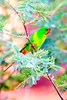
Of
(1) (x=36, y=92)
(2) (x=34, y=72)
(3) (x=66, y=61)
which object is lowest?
(1) (x=36, y=92)

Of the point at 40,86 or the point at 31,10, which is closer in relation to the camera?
the point at 31,10

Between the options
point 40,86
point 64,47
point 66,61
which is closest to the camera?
point 66,61

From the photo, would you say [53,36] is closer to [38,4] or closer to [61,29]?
[61,29]

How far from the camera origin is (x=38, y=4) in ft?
1.80

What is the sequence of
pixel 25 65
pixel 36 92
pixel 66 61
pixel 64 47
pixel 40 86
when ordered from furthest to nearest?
pixel 36 92 → pixel 40 86 → pixel 64 47 → pixel 66 61 → pixel 25 65

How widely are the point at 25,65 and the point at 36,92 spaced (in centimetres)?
211

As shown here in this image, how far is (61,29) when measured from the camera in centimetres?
92

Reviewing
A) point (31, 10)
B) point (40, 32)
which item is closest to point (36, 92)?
point (40, 32)

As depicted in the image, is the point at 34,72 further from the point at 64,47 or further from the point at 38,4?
the point at 64,47

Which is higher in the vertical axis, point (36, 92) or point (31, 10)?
point (31, 10)

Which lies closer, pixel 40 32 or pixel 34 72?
pixel 34 72

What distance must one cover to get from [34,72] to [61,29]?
435 millimetres

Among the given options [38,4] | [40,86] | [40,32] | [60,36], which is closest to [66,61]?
[60,36]

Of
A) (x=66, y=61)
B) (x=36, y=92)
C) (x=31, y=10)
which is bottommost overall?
(x=36, y=92)
